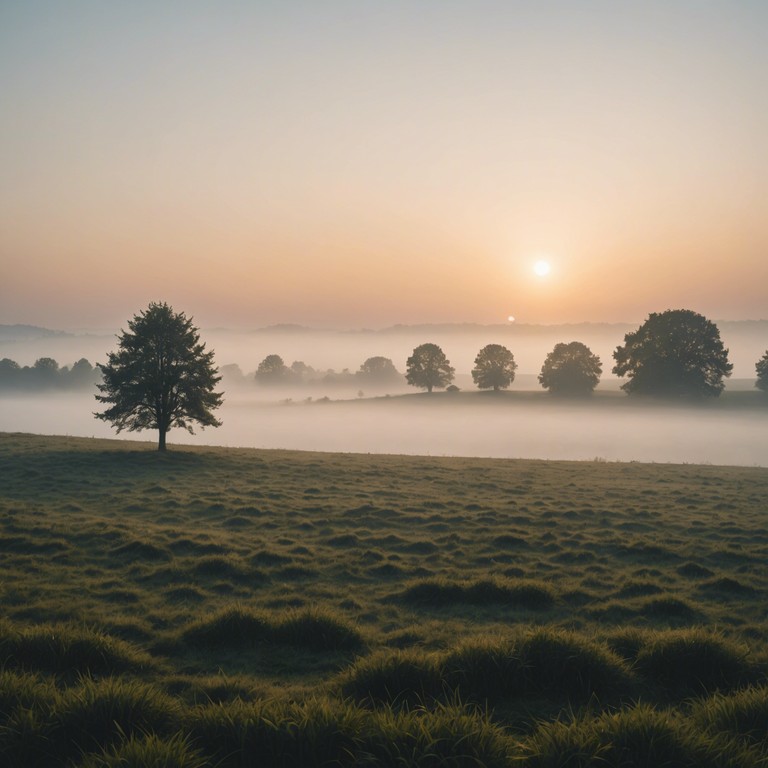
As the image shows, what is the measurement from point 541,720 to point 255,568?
9426 mm

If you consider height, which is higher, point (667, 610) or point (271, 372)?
point (271, 372)

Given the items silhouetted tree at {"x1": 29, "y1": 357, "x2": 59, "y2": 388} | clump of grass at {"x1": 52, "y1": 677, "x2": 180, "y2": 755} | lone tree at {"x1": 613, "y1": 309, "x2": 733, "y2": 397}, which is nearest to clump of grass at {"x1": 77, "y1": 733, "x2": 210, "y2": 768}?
clump of grass at {"x1": 52, "y1": 677, "x2": 180, "y2": 755}

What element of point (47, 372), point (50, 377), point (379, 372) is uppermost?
point (379, 372)

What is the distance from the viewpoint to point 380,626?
10.0 meters

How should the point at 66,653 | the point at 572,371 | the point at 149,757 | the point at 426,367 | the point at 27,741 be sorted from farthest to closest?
the point at 426,367 → the point at 572,371 → the point at 66,653 → the point at 27,741 → the point at 149,757

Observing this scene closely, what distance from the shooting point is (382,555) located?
602 inches

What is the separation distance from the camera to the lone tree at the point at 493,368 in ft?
361

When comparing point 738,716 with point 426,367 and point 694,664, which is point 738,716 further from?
point 426,367

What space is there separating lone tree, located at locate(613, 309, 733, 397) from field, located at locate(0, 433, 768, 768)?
66.5 metres

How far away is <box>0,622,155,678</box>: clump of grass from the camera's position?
706 centimetres

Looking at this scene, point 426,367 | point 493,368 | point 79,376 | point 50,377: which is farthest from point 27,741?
point 50,377

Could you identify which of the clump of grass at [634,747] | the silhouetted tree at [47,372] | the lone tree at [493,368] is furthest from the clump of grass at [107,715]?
the silhouetted tree at [47,372]

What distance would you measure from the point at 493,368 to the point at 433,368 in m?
13.4

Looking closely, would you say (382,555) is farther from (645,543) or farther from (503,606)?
(645,543)
